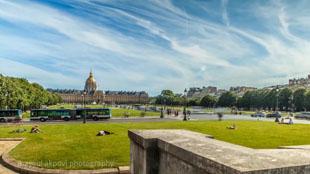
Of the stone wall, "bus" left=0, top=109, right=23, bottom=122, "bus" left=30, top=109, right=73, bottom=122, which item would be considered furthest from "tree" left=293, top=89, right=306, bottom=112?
the stone wall

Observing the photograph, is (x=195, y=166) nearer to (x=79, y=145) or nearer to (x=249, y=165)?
(x=249, y=165)

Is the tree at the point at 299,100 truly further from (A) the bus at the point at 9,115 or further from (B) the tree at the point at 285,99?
(A) the bus at the point at 9,115

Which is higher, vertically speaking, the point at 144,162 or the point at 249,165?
the point at 249,165

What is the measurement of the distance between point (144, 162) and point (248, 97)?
127m

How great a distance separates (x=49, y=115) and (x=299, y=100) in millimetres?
82054

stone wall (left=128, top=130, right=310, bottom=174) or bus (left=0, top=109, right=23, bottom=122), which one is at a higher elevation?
stone wall (left=128, top=130, right=310, bottom=174)

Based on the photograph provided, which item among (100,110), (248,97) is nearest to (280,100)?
(248,97)

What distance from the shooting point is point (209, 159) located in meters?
3.51

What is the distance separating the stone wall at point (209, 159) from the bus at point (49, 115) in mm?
48194

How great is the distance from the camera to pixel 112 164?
1119 centimetres

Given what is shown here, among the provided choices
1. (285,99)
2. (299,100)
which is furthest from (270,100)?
(299,100)

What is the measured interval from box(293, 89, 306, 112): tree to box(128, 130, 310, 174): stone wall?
10441 cm

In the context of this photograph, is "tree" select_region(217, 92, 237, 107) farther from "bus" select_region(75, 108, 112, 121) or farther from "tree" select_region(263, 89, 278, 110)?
"bus" select_region(75, 108, 112, 121)

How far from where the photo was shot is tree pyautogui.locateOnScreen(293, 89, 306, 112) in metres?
98.2
